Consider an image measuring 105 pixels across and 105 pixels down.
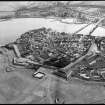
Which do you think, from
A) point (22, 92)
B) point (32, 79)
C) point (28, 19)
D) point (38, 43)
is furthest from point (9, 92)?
point (28, 19)

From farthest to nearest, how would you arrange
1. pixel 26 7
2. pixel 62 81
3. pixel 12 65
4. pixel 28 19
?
1. pixel 26 7
2. pixel 28 19
3. pixel 12 65
4. pixel 62 81

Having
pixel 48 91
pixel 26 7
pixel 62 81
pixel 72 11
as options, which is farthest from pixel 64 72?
pixel 26 7

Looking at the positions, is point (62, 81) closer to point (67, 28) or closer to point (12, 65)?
point (12, 65)

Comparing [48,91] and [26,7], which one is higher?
[26,7]

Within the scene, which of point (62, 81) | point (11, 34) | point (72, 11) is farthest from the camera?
point (72, 11)

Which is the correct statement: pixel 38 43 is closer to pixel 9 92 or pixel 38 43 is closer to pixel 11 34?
pixel 11 34

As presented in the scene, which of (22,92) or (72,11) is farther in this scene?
(72,11)
